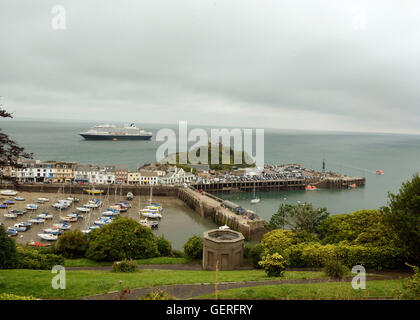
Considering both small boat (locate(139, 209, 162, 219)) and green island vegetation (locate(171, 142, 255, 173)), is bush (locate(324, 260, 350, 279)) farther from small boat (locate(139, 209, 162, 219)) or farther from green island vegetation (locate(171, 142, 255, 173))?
green island vegetation (locate(171, 142, 255, 173))

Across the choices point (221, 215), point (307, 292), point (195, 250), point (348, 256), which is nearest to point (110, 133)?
point (221, 215)

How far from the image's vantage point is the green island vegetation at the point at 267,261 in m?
9.69

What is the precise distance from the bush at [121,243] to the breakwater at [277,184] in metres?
32.5

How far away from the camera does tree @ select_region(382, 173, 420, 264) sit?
529 inches

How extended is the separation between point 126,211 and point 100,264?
69.7 ft

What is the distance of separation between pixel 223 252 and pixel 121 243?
705 centimetres

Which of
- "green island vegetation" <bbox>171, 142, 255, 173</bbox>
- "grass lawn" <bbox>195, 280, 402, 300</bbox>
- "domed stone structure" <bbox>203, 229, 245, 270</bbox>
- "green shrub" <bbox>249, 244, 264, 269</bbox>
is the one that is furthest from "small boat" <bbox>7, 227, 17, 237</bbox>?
"green island vegetation" <bbox>171, 142, 255, 173</bbox>

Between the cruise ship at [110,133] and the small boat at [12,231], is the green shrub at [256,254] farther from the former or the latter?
the cruise ship at [110,133]

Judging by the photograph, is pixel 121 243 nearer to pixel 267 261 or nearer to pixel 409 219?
pixel 267 261

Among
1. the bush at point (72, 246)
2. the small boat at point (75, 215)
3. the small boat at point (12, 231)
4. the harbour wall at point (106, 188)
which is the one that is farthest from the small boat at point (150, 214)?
the bush at point (72, 246)

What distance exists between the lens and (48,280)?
1087cm

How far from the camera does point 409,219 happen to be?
44.6ft

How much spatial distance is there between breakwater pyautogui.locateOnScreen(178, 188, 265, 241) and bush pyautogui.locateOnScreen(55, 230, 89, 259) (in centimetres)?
1696
